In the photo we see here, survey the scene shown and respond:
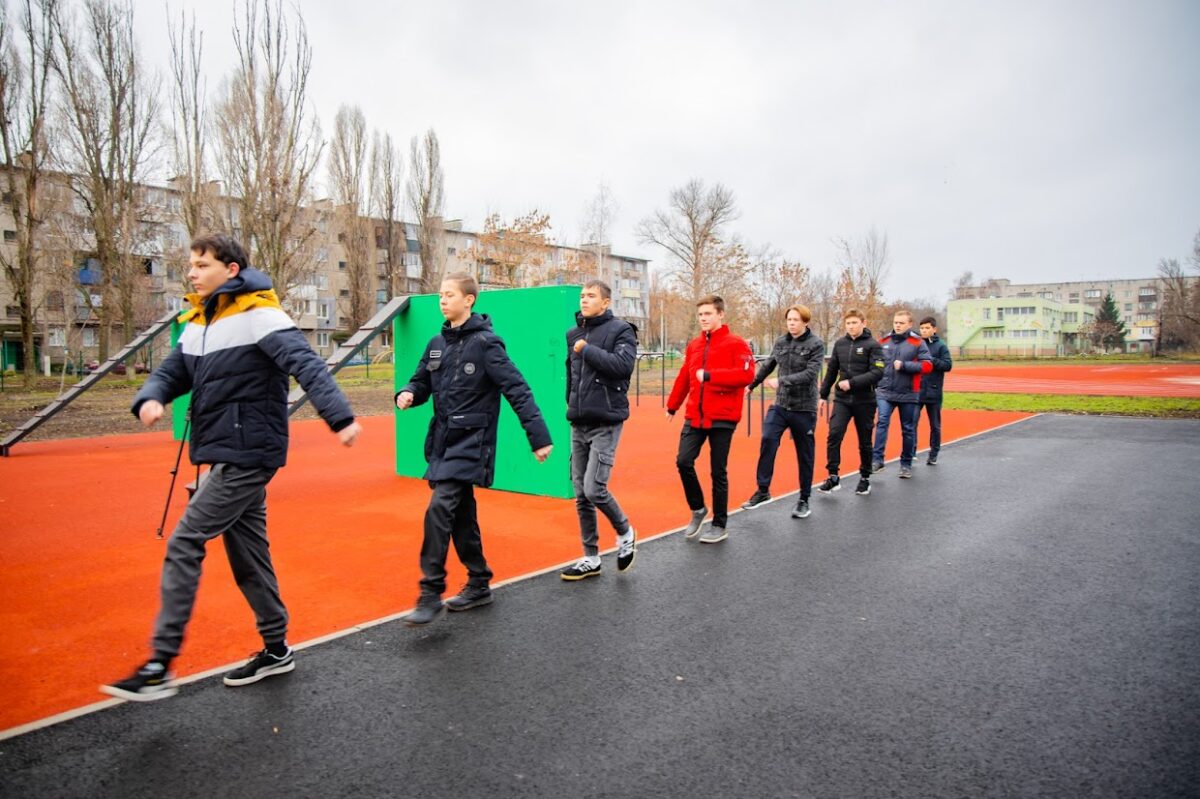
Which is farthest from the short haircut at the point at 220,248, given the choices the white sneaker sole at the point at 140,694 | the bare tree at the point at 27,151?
the bare tree at the point at 27,151

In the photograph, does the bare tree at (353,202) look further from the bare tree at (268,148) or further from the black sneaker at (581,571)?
the black sneaker at (581,571)

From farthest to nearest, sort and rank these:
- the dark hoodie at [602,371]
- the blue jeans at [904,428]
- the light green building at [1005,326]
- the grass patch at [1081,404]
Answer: the light green building at [1005,326] < the grass patch at [1081,404] < the blue jeans at [904,428] < the dark hoodie at [602,371]

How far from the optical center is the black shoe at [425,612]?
4309 mm

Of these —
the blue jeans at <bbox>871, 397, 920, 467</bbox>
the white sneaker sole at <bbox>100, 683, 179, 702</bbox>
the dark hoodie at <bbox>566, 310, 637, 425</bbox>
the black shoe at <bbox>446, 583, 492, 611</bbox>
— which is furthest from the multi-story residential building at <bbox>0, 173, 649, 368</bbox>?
the white sneaker sole at <bbox>100, 683, 179, 702</bbox>

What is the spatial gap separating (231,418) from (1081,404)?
2351 cm

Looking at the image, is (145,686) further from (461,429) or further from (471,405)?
(471,405)

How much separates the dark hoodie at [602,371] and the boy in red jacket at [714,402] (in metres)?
1.06

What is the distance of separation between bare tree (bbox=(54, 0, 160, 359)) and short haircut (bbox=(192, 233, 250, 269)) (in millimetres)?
30899

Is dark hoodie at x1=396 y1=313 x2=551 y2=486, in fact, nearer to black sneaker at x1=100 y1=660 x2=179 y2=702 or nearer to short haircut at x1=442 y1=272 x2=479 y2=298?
short haircut at x1=442 y1=272 x2=479 y2=298

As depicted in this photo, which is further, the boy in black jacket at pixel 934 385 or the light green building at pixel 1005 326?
the light green building at pixel 1005 326

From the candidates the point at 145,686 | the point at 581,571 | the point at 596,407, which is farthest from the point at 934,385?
the point at 145,686

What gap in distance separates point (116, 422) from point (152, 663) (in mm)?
16088

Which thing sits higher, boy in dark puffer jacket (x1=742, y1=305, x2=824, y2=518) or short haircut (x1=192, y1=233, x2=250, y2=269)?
short haircut (x1=192, y1=233, x2=250, y2=269)

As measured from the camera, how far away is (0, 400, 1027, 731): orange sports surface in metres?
3.99
